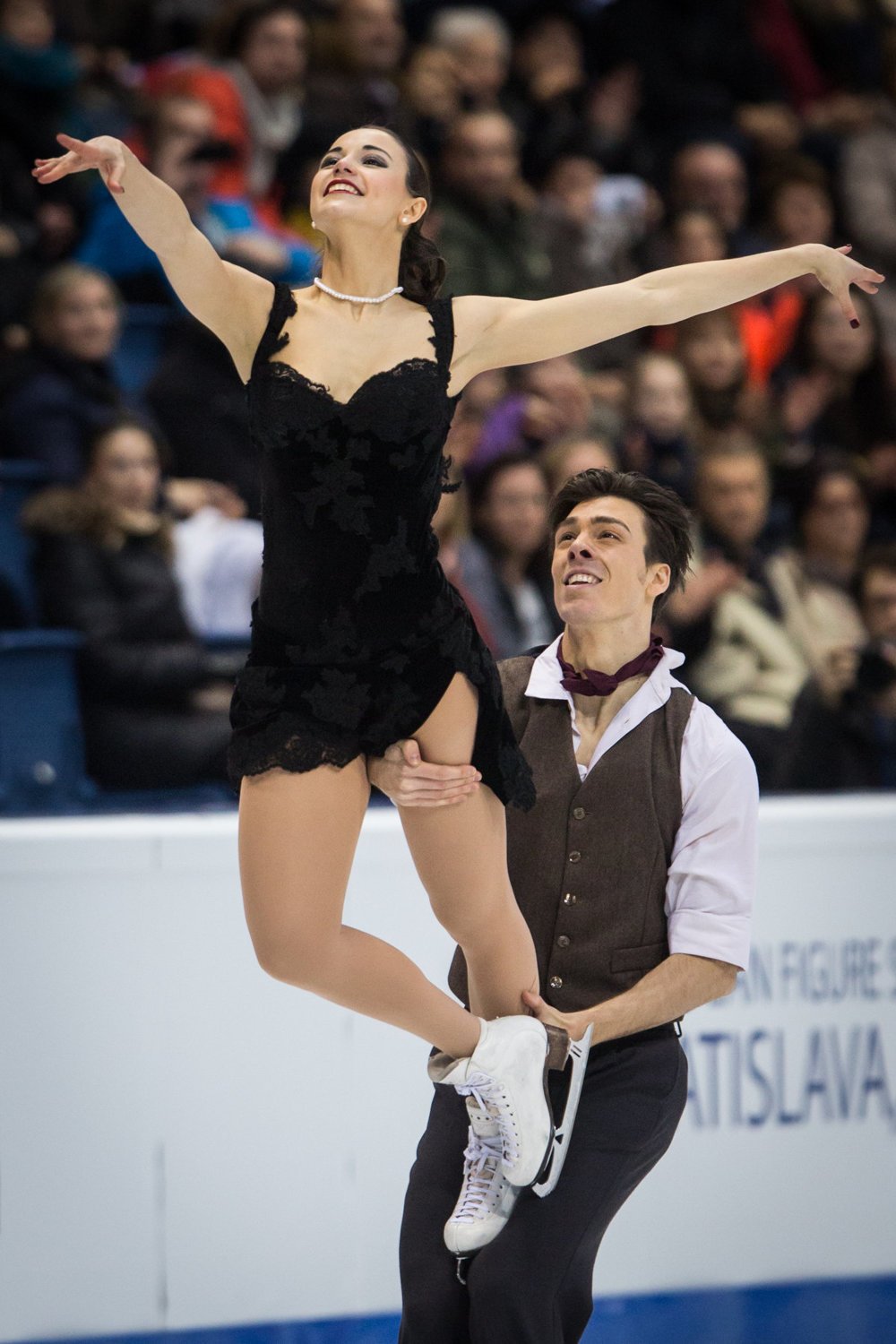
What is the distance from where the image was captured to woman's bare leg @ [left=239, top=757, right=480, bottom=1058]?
8.06ft

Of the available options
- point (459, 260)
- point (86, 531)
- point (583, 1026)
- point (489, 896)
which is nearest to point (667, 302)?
point (489, 896)

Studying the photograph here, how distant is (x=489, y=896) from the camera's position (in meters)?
2.55

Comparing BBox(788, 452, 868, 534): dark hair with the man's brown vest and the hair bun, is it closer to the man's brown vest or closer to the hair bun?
the man's brown vest

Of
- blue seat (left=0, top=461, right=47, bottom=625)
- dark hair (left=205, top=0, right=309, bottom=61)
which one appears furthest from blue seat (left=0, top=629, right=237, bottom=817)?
dark hair (left=205, top=0, right=309, bottom=61)

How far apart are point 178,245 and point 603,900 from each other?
46.2 inches

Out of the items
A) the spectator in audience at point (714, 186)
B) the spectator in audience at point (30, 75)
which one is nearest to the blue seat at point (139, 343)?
the spectator in audience at point (30, 75)

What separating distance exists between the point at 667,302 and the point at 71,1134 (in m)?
2.01

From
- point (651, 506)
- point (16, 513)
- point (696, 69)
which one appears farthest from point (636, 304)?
point (696, 69)

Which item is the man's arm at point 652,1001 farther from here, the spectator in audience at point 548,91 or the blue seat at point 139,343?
the spectator in audience at point 548,91

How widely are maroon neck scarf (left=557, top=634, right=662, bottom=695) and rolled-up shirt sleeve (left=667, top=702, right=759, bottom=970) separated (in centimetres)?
15

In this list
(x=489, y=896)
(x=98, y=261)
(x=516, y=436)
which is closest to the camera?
(x=489, y=896)

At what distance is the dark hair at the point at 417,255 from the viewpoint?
8.52 feet

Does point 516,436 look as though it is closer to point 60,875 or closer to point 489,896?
point 60,875

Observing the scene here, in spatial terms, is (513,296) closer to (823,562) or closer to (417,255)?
(823,562)
